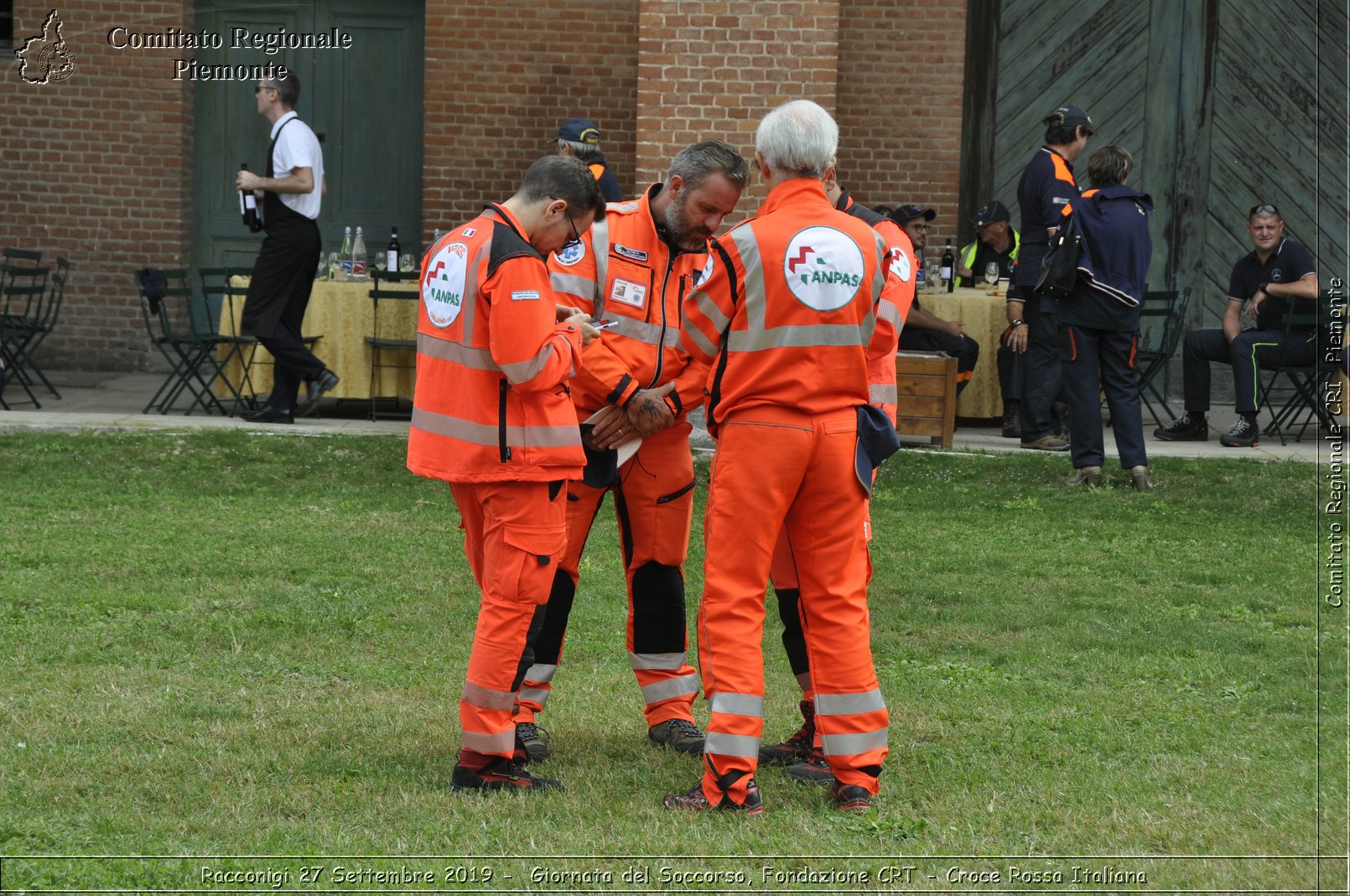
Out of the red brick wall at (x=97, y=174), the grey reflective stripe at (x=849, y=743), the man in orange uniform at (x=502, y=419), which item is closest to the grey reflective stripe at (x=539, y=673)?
the man in orange uniform at (x=502, y=419)

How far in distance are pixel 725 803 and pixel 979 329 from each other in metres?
7.58

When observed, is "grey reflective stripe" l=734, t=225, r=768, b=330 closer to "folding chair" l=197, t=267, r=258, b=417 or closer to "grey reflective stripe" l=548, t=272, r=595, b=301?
"grey reflective stripe" l=548, t=272, r=595, b=301

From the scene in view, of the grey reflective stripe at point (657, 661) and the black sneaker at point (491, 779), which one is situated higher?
the grey reflective stripe at point (657, 661)

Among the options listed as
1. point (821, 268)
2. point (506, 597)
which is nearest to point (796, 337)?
point (821, 268)

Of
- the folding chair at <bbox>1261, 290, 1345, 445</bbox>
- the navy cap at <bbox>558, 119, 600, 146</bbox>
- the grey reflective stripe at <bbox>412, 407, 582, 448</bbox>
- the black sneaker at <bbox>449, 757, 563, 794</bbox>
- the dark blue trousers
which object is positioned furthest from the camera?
the folding chair at <bbox>1261, 290, 1345, 445</bbox>

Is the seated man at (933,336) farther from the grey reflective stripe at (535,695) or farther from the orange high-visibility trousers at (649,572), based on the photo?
the grey reflective stripe at (535,695)

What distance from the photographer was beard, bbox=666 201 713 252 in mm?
4570

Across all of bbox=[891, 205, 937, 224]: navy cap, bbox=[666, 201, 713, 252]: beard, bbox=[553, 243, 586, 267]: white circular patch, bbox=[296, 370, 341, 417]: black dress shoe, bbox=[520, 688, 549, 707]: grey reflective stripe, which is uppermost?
bbox=[891, 205, 937, 224]: navy cap

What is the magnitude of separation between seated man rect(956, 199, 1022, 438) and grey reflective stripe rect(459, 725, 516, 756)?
7.48 m

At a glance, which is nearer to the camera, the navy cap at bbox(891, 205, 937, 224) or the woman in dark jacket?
the woman in dark jacket

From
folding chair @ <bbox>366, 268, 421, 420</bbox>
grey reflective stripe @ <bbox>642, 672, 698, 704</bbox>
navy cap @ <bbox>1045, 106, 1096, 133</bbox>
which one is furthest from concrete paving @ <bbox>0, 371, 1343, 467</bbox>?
grey reflective stripe @ <bbox>642, 672, 698, 704</bbox>

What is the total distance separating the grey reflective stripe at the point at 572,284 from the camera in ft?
15.5

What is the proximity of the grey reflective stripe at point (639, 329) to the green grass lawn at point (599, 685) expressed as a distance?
1.28m

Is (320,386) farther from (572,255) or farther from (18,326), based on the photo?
(572,255)
